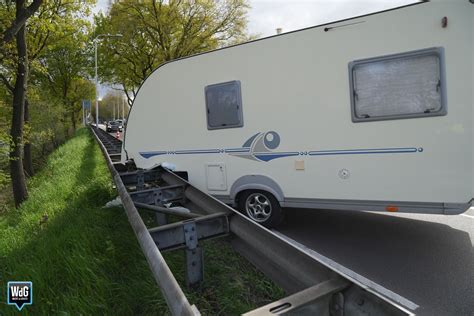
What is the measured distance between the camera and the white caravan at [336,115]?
4211 millimetres

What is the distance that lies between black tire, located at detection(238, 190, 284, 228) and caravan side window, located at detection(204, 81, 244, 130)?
1214mm

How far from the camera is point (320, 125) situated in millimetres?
5066

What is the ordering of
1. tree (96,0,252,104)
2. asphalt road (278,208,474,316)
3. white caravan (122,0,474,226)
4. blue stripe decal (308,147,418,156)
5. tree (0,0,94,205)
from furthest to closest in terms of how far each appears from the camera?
tree (96,0,252,104)
tree (0,0,94,205)
blue stripe decal (308,147,418,156)
white caravan (122,0,474,226)
asphalt road (278,208,474,316)

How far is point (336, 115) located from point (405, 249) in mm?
2127

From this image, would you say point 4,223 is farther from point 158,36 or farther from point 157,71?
point 158,36

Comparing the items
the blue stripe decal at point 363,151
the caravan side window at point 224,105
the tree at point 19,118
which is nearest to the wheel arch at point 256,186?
the blue stripe decal at point 363,151

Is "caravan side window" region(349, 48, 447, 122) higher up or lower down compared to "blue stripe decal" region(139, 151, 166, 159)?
higher up

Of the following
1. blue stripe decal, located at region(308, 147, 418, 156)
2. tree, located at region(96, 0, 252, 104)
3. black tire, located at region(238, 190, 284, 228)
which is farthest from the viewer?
tree, located at region(96, 0, 252, 104)

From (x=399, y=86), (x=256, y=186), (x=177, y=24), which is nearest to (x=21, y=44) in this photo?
(x=256, y=186)

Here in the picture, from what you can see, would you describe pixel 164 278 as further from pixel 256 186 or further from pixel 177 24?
pixel 177 24

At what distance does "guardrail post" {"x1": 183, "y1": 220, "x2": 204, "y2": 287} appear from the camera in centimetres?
306

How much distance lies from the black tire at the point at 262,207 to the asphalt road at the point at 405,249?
289 mm

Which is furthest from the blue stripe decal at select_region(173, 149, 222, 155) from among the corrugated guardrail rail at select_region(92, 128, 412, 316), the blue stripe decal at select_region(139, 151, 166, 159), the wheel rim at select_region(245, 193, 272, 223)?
the corrugated guardrail rail at select_region(92, 128, 412, 316)

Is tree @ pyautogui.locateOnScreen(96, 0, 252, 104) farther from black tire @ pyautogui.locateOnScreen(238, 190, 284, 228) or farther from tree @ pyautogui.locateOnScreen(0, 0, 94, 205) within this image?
black tire @ pyautogui.locateOnScreen(238, 190, 284, 228)
